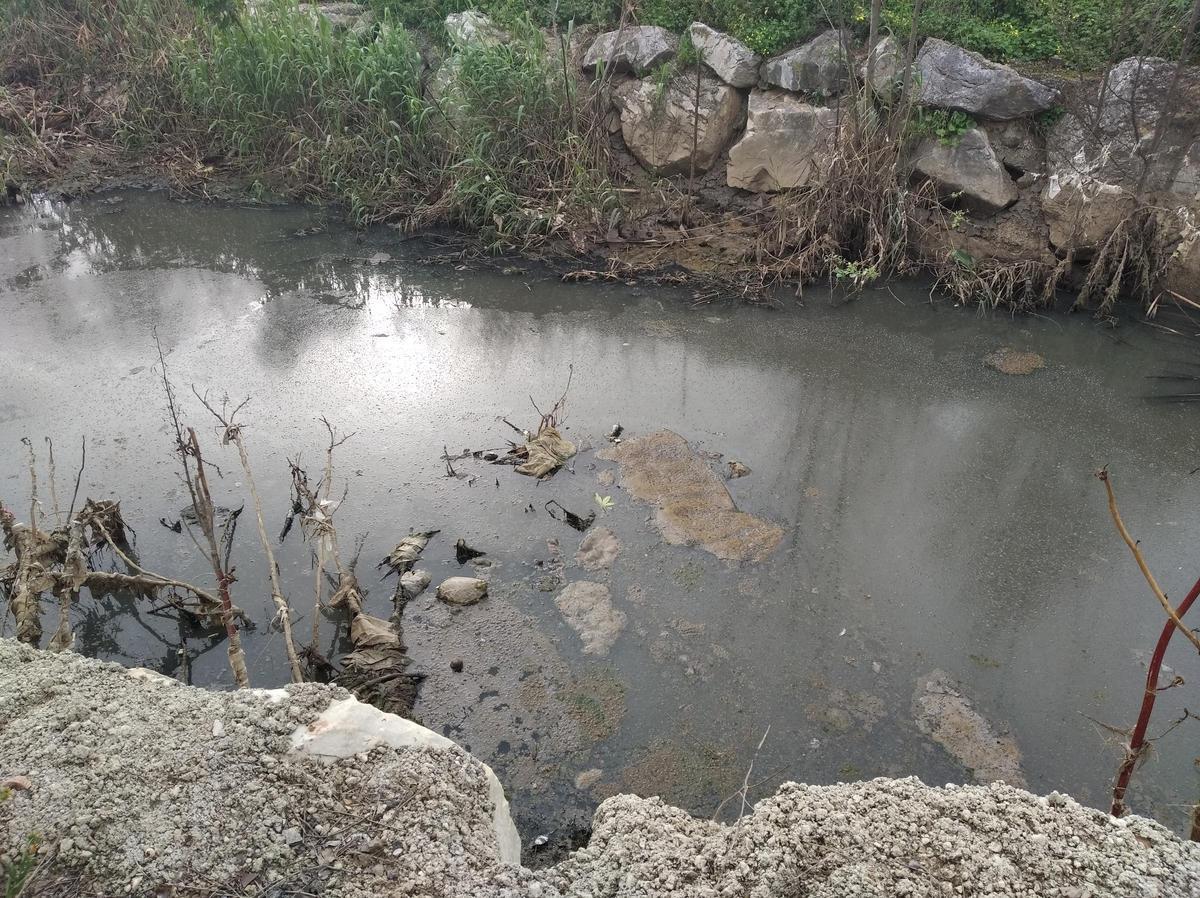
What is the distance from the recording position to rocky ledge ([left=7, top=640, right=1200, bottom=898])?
166cm

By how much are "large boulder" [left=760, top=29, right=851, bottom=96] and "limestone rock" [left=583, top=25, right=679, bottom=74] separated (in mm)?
780

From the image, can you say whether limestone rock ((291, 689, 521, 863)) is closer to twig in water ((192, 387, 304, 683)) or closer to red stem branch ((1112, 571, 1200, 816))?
twig in water ((192, 387, 304, 683))

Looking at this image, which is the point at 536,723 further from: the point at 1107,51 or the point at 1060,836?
the point at 1107,51

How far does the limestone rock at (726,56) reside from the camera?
19.4 ft

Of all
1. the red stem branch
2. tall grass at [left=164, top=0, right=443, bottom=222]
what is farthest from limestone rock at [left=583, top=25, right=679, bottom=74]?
the red stem branch

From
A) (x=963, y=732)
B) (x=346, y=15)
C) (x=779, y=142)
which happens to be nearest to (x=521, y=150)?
(x=779, y=142)

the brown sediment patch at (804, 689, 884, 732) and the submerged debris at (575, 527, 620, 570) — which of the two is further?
the submerged debris at (575, 527, 620, 570)

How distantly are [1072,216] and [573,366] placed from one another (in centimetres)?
313

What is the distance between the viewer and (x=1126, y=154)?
5.04 m

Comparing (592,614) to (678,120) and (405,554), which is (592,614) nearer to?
(405,554)

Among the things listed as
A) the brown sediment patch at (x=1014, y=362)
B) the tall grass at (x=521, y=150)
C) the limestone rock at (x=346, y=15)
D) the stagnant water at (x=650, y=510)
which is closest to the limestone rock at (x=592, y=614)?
the stagnant water at (x=650, y=510)

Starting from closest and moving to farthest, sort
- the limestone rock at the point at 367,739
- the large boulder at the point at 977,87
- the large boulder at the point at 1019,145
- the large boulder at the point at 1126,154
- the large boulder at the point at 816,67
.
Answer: the limestone rock at the point at 367,739, the large boulder at the point at 1126,154, the large boulder at the point at 977,87, the large boulder at the point at 1019,145, the large boulder at the point at 816,67

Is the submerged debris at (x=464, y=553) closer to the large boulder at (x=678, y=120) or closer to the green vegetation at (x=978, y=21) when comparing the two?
the large boulder at (x=678, y=120)

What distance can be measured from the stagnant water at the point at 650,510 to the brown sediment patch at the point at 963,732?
0.05 metres
